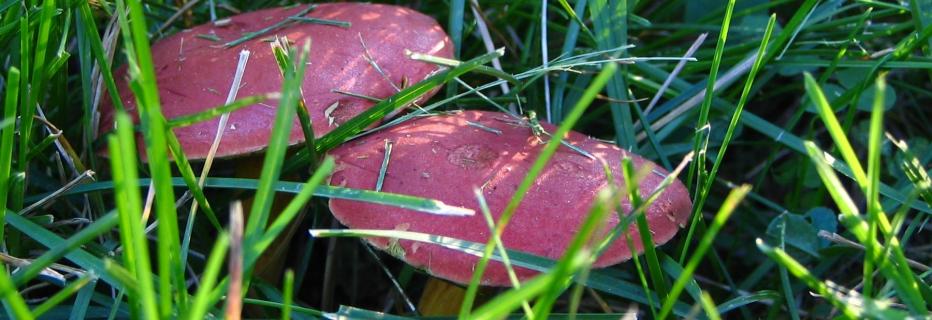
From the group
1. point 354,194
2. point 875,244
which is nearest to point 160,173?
point 354,194

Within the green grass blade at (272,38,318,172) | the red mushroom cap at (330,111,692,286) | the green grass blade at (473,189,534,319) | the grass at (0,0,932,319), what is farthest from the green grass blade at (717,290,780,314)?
the green grass blade at (272,38,318,172)

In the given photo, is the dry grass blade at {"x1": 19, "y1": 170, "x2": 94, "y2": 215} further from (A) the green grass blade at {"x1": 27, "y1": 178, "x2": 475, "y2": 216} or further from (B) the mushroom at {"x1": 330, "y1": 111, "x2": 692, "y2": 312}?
(B) the mushroom at {"x1": 330, "y1": 111, "x2": 692, "y2": 312}

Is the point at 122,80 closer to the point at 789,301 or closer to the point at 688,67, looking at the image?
the point at 688,67

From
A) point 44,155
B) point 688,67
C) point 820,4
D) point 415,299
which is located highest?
point 820,4

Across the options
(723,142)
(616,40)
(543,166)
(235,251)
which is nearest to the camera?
(235,251)

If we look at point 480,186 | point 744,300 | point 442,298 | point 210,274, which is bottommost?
point 442,298

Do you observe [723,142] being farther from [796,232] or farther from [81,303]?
[81,303]

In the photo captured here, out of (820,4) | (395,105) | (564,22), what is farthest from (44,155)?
(820,4)
